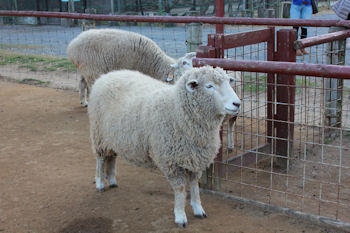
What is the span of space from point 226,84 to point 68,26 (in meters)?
16.0

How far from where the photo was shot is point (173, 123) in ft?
11.5

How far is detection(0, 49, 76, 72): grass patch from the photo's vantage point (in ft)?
34.3

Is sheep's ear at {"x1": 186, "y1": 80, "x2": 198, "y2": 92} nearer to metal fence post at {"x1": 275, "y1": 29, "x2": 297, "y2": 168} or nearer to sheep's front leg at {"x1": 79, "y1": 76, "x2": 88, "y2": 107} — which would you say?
metal fence post at {"x1": 275, "y1": 29, "x2": 297, "y2": 168}

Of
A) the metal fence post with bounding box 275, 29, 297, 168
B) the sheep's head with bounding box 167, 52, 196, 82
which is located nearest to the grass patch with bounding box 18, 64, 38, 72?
the sheep's head with bounding box 167, 52, 196, 82

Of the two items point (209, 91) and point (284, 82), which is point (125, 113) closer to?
point (209, 91)

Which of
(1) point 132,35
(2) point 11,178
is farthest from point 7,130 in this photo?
(1) point 132,35

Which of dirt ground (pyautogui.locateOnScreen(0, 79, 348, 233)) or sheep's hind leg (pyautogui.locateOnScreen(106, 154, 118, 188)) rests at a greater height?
sheep's hind leg (pyautogui.locateOnScreen(106, 154, 118, 188))

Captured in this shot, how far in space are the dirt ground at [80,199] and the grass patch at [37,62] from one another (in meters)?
4.41

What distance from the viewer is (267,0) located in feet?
61.7

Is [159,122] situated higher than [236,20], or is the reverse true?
[236,20]

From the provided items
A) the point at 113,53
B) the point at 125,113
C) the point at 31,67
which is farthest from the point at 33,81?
the point at 125,113

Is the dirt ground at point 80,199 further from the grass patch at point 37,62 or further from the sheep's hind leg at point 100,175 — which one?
the grass patch at point 37,62

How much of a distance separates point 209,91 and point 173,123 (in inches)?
17.6

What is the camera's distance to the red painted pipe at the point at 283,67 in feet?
9.44
